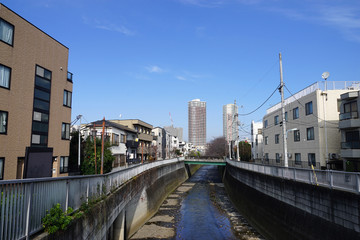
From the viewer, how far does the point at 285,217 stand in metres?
17.0

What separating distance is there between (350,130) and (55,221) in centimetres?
2949

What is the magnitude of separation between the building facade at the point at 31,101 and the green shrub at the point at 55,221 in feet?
29.6

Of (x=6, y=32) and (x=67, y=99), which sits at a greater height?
(x=6, y=32)

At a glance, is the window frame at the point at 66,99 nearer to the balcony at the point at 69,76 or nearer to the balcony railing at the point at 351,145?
the balcony at the point at 69,76

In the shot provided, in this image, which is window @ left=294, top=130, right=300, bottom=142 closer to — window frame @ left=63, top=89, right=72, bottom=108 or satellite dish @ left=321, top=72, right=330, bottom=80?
satellite dish @ left=321, top=72, right=330, bottom=80

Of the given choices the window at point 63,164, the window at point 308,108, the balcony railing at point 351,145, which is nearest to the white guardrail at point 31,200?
the window at point 63,164

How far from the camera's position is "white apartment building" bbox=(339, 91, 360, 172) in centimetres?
2475

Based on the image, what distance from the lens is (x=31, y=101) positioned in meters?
21.0

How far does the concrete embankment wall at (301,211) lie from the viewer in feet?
35.9

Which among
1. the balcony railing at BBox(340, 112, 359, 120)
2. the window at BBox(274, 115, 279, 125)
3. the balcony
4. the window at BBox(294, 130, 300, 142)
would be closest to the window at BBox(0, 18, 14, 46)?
the balcony

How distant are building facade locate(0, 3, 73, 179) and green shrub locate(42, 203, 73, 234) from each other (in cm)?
901

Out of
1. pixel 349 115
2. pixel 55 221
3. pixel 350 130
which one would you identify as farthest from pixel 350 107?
pixel 55 221

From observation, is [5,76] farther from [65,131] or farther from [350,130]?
[350,130]

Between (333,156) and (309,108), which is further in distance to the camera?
(309,108)
